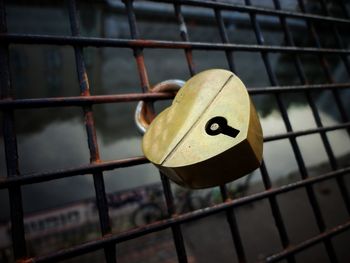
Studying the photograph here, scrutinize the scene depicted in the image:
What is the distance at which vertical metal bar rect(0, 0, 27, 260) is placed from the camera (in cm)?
51

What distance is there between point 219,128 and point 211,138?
0.02m

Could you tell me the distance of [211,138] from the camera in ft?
1.17

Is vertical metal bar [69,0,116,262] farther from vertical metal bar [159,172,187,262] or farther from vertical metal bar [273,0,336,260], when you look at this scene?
vertical metal bar [273,0,336,260]

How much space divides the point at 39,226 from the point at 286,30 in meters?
6.02

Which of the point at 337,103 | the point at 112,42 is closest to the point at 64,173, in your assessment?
the point at 112,42

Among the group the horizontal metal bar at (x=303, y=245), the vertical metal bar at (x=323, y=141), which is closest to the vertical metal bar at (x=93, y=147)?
the horizontal metal bar at (x=303, y=245)

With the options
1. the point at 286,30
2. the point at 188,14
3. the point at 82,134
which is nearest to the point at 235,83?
the point at 286,30

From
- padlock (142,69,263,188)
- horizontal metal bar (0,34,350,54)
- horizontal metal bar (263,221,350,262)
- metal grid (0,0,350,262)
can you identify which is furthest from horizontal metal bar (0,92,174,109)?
horizontal metal bar (263,221,350,262)

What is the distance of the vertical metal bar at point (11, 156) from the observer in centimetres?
51

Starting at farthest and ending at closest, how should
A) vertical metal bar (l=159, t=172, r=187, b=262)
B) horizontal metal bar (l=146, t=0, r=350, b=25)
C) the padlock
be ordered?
horizontal metal bar (l=146, t=0, r=350, b=25) < vertical metal bar (l=159, t=172, r=187, b=262) < the padlock

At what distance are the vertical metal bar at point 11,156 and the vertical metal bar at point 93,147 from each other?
150 millimetres

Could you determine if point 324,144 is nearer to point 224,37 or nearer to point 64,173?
point 224,37

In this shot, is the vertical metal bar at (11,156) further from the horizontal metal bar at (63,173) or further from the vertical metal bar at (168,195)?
the vertical metal bar at (168,195)

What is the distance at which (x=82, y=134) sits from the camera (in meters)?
4.09
